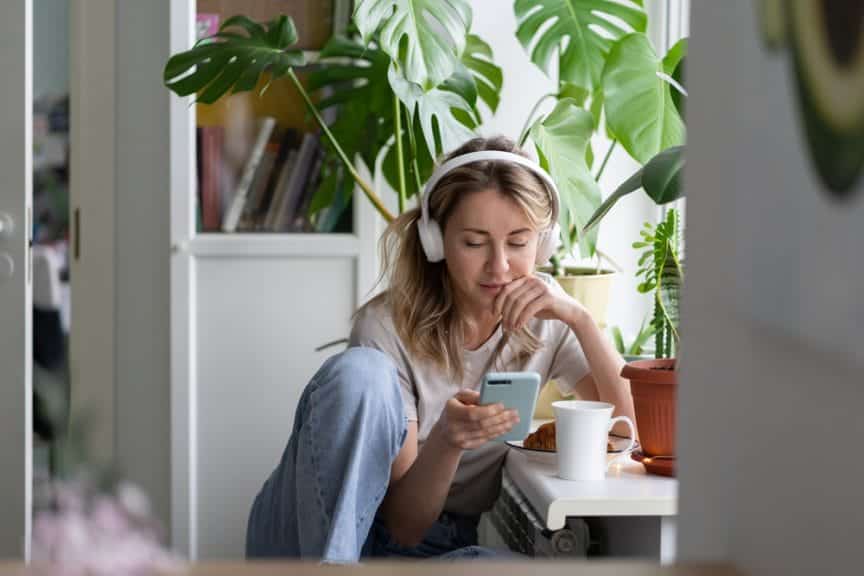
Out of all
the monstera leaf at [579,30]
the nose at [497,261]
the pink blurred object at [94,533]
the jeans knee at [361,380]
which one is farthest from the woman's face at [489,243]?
the pink blurred object at [94,533]

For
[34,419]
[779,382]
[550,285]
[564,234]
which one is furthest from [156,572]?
[34,419]

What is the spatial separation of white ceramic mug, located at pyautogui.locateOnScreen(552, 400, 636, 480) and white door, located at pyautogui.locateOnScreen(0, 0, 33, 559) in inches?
49.9

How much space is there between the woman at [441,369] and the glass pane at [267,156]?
73 cm

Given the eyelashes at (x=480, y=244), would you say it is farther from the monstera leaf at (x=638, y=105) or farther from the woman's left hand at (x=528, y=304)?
the monstera leaf at (x=638, y=105)

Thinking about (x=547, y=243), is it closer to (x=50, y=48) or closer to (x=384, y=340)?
(x=384, y=340)

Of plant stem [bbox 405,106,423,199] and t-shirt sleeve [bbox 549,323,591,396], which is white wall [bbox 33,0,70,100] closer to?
plant stem [bbox 405,106,423,199]

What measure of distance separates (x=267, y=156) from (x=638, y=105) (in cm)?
104

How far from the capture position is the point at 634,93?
2.05 meters

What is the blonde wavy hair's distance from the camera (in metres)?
1.89

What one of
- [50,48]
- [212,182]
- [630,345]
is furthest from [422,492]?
[50,48]

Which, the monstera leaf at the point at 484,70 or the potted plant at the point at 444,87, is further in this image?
the monstera leaf at the point at 484,70

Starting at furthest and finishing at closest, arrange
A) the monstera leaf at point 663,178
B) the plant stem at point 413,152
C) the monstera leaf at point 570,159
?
the plant stem at point 413,152 → the monstera leaf at point 570,159 → the monstera leaf at point 663,178

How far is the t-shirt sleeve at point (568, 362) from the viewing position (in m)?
1.98

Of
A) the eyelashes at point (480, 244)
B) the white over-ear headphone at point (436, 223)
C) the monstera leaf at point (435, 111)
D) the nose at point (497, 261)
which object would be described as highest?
the monstera leaf at point (435, 111)
